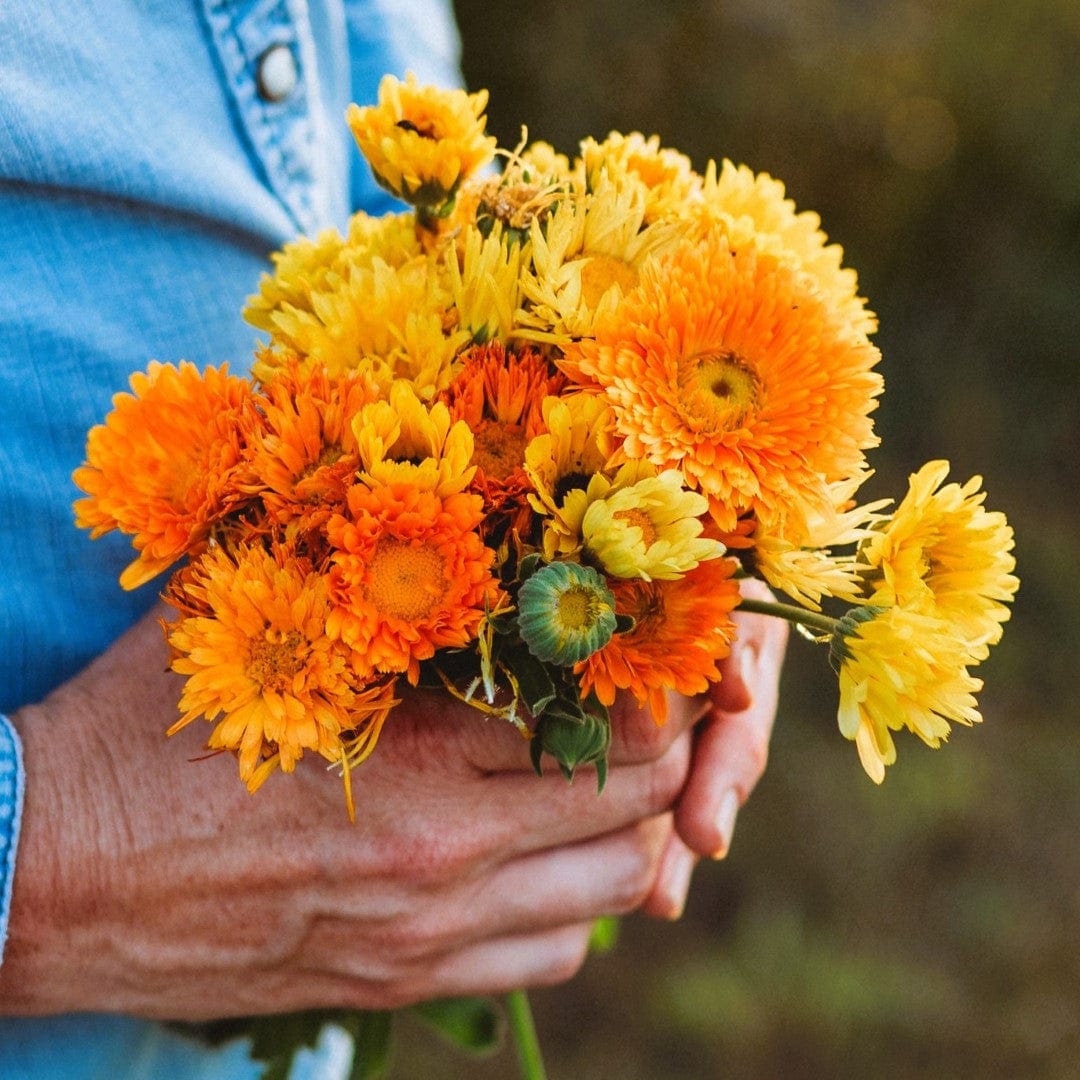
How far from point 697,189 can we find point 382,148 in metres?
0.23

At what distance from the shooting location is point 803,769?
2516 millimetres

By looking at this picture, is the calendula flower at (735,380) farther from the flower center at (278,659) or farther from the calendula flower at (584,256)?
the flower center at (278,659)

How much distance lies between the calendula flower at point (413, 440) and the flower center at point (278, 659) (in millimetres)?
97

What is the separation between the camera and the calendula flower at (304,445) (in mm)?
623

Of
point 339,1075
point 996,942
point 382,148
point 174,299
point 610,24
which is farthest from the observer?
point 610,24

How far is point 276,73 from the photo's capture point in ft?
3.12

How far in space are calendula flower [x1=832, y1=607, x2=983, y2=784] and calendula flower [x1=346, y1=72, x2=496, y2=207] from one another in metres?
0.39

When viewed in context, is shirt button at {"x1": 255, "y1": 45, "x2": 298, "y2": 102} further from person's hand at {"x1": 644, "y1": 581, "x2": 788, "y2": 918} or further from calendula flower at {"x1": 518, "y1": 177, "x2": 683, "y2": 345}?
person's hand at {"x1": 644, "y1": 581, "x2": 788, "y2": 918}

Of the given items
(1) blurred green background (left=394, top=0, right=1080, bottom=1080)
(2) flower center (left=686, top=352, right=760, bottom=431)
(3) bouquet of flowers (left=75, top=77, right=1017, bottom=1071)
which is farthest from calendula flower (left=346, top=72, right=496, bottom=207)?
(1) blurred green background (left=394, top=0, right=1080, bottom=1080)

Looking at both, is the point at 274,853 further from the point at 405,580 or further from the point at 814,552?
the point at 814,552

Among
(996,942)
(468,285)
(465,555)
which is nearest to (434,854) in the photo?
(465,555)

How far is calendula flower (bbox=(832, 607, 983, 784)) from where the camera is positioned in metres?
0.65

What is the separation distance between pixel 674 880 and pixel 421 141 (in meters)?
0.71

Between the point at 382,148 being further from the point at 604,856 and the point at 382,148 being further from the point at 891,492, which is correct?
the point at 891,492
